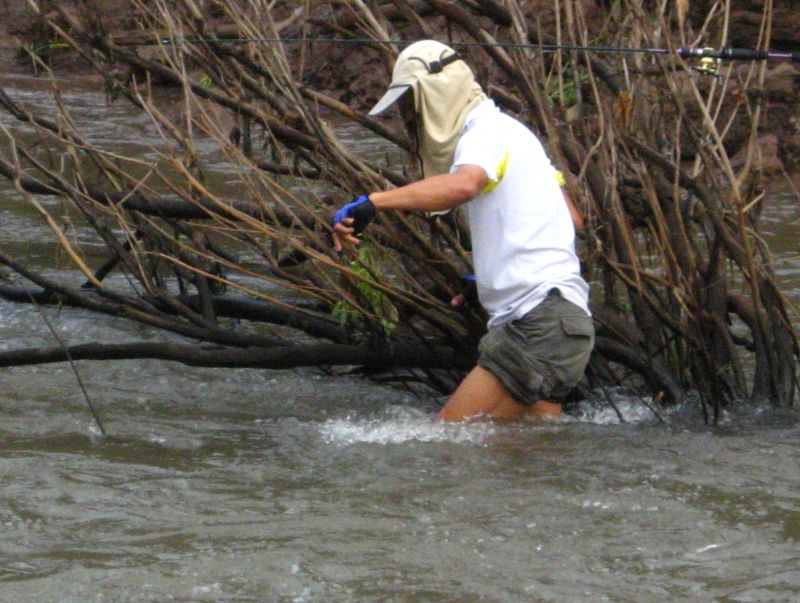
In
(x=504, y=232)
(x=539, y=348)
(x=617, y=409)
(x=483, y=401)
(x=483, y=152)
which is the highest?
(x=483, y=152)

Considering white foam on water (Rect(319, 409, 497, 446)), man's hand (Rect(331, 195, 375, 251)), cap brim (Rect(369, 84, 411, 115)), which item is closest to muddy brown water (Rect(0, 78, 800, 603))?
white foam on water (Rect(319, 409, 497, 446))

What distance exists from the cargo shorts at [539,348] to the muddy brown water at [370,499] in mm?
243

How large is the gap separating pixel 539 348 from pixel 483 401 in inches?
12.0

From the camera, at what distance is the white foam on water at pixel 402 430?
5574mm

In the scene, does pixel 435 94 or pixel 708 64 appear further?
pixel 708 64

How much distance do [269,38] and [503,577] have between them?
9.18ft

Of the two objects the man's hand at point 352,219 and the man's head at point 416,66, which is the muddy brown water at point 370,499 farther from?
the man's head at point 416,66

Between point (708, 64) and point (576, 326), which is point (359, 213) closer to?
point (576, 326)

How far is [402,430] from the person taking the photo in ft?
19.3

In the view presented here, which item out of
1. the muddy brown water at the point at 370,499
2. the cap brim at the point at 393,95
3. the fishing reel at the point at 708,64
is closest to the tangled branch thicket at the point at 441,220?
the fishing reel at the point at 708,64

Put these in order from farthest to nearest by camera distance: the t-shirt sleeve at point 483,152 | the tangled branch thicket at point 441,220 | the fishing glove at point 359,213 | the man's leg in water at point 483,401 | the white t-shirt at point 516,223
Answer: the tangled branch thicket at point 441,220
the man's leg in water at point 483,401
the white t-shirt at point 516,223
the t-shirt sleeve at point 483,152
the fishing glove at point 359,213

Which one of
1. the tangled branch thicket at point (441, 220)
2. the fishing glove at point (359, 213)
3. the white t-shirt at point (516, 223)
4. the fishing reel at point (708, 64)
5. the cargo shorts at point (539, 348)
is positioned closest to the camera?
the fishing glove at point (359, 213)

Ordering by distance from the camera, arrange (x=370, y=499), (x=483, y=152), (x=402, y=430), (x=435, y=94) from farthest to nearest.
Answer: (x=402, y=430) < (x=435, y=94) < (x=483, y=152) < (x=370, y=499)

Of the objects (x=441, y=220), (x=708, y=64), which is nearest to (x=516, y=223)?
(x=441, y=220)
